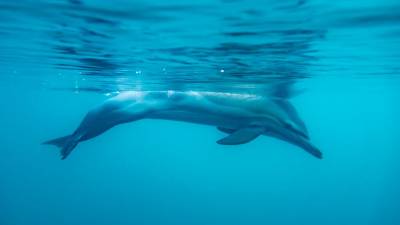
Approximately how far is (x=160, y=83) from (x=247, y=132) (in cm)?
1116

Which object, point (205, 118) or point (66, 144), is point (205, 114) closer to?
point (205, 118)

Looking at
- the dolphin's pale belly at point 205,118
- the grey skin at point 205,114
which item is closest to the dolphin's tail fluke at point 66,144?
the grey skin at point 205,114

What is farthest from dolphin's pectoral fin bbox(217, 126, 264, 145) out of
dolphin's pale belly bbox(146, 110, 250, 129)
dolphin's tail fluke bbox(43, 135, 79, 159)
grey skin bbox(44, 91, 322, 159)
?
dolphin's tail fluke bbox(43, 135, 79, 159)

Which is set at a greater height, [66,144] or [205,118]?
[205,118]

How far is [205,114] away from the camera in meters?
14.6

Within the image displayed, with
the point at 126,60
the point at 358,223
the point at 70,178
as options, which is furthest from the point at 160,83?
the point at 70,178

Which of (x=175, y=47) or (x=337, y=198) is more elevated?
(x=337, y=198)

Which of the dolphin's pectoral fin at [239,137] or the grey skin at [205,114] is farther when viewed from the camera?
the grey skin at [205,114]

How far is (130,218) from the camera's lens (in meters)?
48.0

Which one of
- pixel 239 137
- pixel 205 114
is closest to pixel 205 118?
pixel 205 114

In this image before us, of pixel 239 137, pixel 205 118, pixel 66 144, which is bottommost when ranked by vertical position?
pixel 239 137

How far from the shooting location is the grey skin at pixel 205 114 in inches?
539

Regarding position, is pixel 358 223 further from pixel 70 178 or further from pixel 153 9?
pixel 153 9

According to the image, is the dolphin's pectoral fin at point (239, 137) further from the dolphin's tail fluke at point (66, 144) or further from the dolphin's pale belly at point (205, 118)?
the dolphin's tail fluke at point (66, 144)
